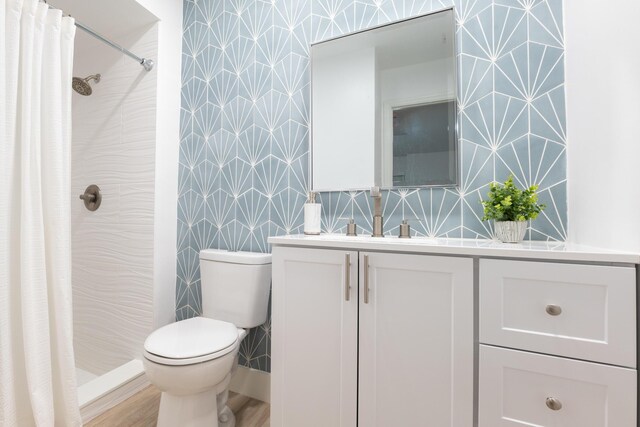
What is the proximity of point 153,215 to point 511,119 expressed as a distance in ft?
6.21

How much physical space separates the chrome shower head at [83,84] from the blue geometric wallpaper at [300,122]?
58cm

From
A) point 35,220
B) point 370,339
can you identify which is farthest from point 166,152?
point 370,339

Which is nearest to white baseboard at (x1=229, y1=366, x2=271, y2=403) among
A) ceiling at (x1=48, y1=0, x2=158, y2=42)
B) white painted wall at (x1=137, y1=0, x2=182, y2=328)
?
white painted wall at (x1=137, y1=0, x2=182, y2=328)

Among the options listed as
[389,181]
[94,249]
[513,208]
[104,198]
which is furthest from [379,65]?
[94,249]

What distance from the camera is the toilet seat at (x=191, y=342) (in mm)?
1107

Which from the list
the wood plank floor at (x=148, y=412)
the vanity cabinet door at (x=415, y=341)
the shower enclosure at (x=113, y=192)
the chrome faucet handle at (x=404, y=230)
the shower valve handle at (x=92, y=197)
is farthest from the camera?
the shower valve handle at (x=92, y=197)

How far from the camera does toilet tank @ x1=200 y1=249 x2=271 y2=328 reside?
58.3 inches

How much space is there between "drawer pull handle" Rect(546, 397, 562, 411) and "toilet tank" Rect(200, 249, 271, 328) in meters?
1.16

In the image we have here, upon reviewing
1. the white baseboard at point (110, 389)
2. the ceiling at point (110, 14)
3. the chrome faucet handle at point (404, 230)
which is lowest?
the white baseboard at point (110, 389)

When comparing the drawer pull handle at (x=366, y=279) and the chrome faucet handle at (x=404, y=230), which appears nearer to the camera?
the drawer pull handle at (x=366, y=279)

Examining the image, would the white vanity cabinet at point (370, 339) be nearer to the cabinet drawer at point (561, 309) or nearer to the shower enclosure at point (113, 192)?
the cabinet drawer at point (561, 309)

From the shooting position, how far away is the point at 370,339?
1.03 metres

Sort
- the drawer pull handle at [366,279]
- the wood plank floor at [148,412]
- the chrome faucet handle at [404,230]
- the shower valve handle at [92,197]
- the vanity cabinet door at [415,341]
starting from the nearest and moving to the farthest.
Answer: the vanity cabinet door at [415,341] → the drawer pull handle at [366,279] → the chrome faucet handle at [404,230] → the wood plank floor at [148,412] → the shower valve handle at [92,197]

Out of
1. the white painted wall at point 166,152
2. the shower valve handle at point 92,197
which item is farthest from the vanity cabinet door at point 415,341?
the shower valve handle at point 92,197
